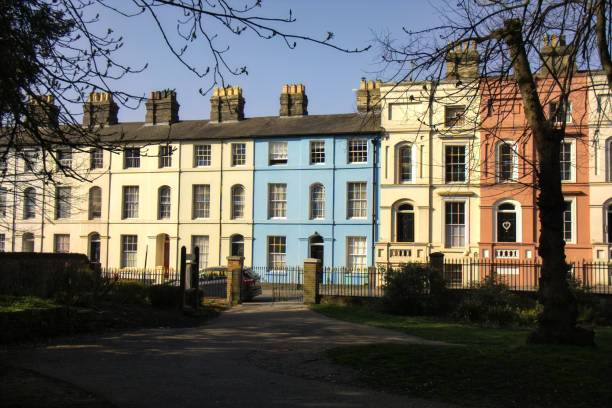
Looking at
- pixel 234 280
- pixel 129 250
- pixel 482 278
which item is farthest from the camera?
pixel 129 250

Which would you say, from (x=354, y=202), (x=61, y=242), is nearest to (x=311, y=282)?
(x=354, y=202)

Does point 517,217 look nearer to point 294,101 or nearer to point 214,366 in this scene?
point 294,101

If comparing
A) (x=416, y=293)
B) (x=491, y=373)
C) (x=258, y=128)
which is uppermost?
(x=258, y=128)

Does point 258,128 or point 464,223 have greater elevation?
point 258,128

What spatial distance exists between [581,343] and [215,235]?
28.6m

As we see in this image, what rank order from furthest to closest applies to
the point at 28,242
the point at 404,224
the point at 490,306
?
the point at 28,242
the point at 404,224
the point at 490,306

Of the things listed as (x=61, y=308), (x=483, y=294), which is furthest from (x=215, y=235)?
(x=61, y=308)

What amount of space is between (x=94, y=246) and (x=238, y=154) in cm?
1138

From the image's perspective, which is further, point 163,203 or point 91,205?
point 91,205

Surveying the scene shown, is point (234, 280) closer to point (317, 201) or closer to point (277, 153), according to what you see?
point (317, 201)

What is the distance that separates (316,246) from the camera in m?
35.7

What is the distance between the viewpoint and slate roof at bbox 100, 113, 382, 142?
35.5 m

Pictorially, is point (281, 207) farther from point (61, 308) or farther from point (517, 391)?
point (517, 391)

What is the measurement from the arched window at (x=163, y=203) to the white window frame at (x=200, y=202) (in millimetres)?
1765
